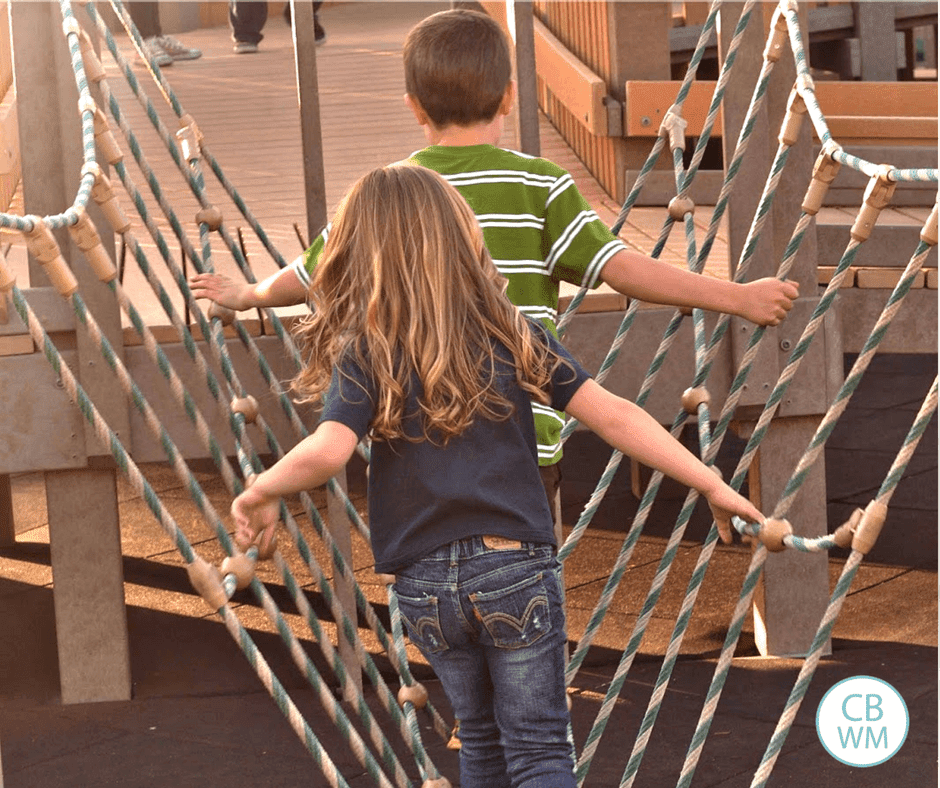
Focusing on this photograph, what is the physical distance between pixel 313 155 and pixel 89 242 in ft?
5.85

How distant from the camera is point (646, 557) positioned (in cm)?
597

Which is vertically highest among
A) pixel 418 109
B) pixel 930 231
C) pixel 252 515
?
pixel 418 109

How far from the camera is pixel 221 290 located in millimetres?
2777

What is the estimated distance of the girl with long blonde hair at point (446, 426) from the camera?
2133mm

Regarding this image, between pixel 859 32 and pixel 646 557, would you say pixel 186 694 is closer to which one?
pixel 646 557

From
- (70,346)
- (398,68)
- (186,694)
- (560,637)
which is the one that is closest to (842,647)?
(186,694)

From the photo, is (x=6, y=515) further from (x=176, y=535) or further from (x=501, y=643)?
(x=501, y=643)

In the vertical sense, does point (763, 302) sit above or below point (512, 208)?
below

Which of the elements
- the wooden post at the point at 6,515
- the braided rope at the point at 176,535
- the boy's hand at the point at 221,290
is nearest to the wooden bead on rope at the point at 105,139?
the boy's hand at the point at 221,290

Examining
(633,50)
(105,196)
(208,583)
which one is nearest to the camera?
(208,583)

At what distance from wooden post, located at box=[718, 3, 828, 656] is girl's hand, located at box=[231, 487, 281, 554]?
2656 mm

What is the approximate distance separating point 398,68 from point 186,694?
13.6 feet

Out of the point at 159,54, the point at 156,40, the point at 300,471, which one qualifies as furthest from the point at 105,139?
the point at 156,40

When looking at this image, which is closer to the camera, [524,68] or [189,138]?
[189,138]
